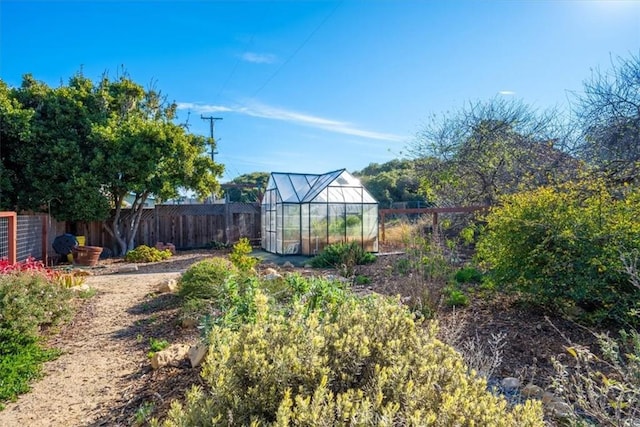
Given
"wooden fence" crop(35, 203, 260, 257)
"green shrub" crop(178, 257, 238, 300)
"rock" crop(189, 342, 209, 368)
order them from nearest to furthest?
"rock" crop(189, 342, 209, 368)
"green shrub" crop(178, 257, 238, 300)
"wooden fence" crop(35, 203, 260, 257)

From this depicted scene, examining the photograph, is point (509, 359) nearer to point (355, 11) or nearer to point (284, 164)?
point (355, 11)

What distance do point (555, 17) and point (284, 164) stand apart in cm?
1390

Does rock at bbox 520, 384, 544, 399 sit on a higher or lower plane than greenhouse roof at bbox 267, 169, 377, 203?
lower

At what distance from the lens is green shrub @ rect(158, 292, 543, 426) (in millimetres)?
1288

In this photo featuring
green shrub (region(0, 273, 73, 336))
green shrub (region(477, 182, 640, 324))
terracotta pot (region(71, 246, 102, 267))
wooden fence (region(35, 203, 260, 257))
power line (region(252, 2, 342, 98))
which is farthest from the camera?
wooden fence (region(35, 203, 260, 257))

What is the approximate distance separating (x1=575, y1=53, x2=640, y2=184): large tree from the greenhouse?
586 centimetres

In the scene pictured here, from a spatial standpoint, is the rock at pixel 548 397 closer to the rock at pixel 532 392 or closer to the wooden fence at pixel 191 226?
the rock at pixel 532 392

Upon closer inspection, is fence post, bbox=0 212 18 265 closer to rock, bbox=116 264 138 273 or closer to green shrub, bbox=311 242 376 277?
rock, bbox=116 264 138 273

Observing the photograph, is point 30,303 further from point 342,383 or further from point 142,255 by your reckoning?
point 142,255

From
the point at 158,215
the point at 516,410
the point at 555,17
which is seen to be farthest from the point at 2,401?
the point at 158,215

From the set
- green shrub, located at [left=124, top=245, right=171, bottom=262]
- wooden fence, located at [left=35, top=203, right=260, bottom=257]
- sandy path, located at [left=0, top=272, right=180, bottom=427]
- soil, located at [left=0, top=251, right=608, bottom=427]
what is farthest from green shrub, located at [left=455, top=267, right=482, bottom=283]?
wooden fence, located at [left=35, top=203, right=260, bottom=257]

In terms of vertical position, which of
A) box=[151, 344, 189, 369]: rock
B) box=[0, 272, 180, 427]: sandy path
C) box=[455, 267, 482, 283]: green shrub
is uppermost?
box=[455, 267, 482, 283]: green shrub

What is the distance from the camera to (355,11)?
24.5 feet

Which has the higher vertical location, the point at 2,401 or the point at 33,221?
the point at 33,221
